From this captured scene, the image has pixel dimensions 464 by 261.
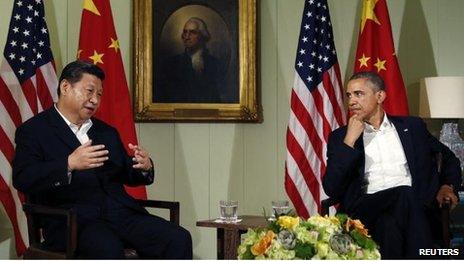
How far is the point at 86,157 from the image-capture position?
326 centimetres

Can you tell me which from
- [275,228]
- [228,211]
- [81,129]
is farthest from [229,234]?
[275,228]

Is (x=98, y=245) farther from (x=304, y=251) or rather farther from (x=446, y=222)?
(x=446, y=222)

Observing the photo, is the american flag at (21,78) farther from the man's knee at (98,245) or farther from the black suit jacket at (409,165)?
the black suit jacket at (409,165)

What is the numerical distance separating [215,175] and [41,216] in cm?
188

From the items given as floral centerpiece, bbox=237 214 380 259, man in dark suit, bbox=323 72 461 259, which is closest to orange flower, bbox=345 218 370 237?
floral centerpiece, bbox=237 214 380 259

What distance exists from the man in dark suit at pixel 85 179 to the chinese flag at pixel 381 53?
1.94 metres

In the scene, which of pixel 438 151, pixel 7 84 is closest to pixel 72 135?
pixel 7 84

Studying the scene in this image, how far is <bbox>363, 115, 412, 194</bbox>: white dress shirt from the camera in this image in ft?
12.9

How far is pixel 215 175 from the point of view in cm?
521

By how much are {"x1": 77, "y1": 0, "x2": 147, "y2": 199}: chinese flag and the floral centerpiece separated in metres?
1.98

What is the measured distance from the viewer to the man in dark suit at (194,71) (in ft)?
16.6

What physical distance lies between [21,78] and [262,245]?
7.85 feet

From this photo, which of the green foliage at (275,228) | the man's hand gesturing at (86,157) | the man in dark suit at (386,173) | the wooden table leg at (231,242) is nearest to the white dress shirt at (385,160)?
the man in dark suit at (386,173)

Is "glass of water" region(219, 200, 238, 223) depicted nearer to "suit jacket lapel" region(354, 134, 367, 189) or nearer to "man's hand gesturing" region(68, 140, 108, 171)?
"suit jacket lapel" region(354, 134, 367, 189)
